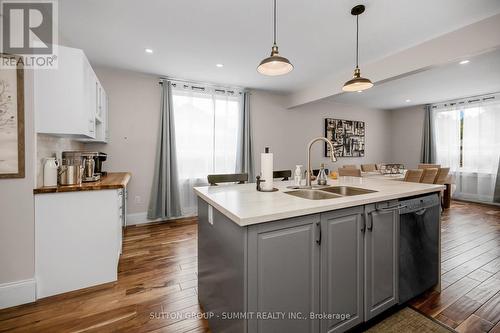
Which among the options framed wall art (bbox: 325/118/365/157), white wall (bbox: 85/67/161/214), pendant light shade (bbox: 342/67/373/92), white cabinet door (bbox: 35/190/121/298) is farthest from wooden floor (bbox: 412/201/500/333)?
white wall (bbox: 85/67/161/214)

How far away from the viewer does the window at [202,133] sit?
4.07 meters

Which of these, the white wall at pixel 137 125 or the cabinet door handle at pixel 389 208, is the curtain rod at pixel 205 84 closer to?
the white wall at pixel 137 125

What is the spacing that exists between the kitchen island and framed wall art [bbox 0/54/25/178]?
1.52m

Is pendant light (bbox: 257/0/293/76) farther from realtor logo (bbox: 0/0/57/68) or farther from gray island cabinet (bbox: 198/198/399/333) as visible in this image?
realtor logo (bbox: 0/0/57/68)

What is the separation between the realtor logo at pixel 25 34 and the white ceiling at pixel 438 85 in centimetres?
415

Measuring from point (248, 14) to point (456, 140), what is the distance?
6464 mm

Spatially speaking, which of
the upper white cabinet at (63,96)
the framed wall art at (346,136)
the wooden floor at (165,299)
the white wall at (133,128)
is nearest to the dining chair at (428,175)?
the wooden floor at (165,299)

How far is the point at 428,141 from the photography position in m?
6.06

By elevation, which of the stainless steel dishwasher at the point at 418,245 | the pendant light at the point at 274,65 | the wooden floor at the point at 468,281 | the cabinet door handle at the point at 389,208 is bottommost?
the wooden floor at the point at 468,281

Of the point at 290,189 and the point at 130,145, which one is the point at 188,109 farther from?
the point at 290,189

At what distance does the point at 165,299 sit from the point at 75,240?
0.98 meters

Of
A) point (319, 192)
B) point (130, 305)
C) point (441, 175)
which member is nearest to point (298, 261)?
point (319, 192)

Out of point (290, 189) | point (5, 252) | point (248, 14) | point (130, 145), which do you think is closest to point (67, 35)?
point (130, 145)

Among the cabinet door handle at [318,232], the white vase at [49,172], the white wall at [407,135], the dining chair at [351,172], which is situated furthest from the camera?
the white wall at [407,135]
